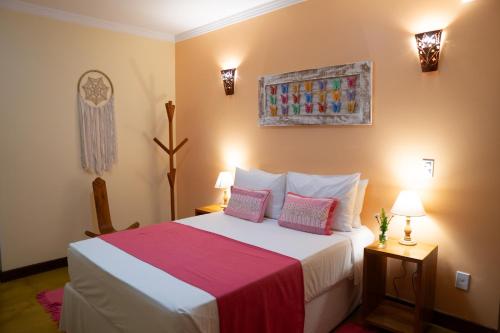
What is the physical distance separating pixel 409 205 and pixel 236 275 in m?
1.31

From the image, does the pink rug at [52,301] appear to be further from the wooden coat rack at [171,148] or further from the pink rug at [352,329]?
the pink rug at [352,329]

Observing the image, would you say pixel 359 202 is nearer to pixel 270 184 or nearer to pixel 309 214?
pixel 309 214

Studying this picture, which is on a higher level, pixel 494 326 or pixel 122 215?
pixel 122 215

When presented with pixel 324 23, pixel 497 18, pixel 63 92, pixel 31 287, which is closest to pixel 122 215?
pixel 31 287

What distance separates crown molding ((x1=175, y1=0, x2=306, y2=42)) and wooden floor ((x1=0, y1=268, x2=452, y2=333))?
2764 mm

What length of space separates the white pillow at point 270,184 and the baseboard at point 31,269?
206cm

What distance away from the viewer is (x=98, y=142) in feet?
12.5

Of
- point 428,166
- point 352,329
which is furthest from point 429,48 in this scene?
point 352,329

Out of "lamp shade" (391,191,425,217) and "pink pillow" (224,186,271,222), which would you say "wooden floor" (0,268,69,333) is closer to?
"pink pillow" (224,186,271,222)

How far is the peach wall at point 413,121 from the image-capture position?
227cm

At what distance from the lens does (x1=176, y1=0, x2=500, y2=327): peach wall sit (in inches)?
89.4

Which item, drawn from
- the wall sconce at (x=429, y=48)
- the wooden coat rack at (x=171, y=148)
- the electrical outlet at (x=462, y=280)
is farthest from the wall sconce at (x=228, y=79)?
the electrical outlet at (x=462, y=280)

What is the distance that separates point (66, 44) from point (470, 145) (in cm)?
371

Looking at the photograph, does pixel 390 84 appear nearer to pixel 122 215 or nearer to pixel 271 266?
pixel 271 266
